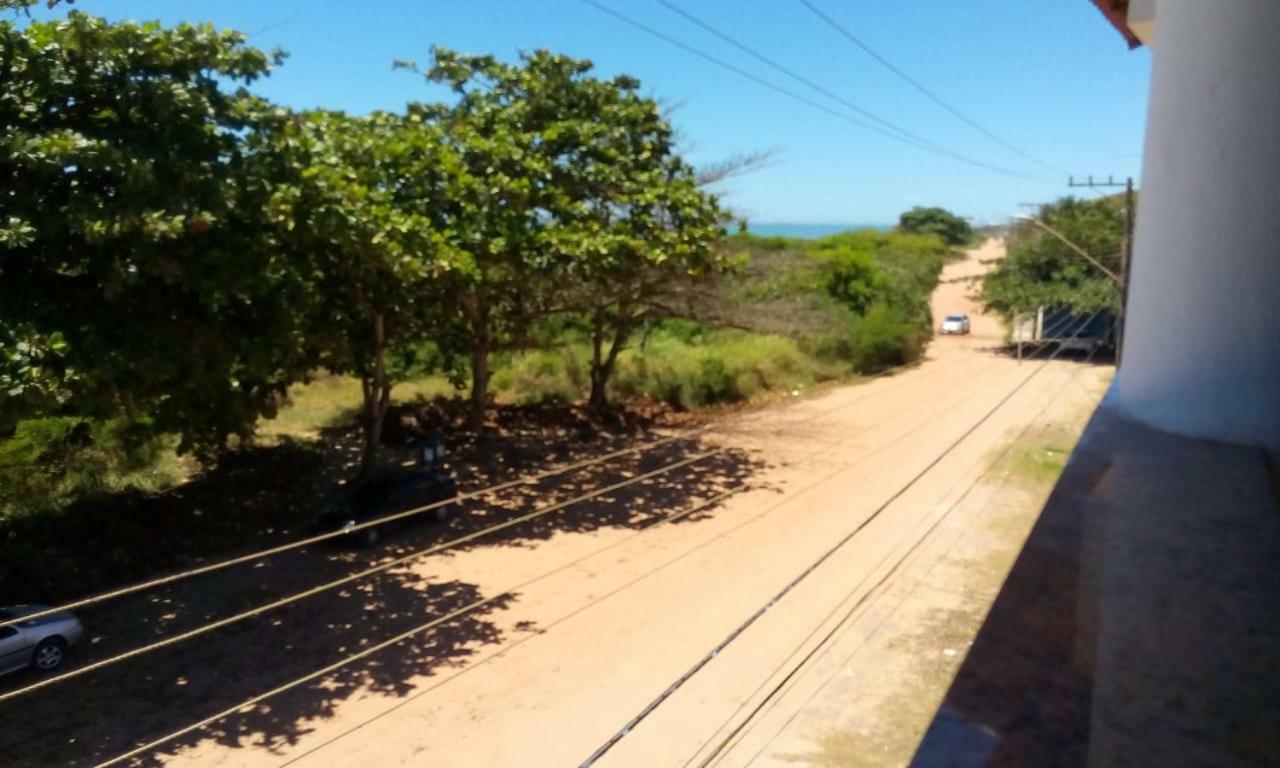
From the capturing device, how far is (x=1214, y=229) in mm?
2912

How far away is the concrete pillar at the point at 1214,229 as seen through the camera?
110 inches

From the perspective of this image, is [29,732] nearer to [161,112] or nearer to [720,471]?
[161,112]

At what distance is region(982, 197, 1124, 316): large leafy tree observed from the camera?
101ft

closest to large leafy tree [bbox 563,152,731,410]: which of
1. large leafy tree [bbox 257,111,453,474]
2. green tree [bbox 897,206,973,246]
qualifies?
large leafy tree [bbox 257,111,453,474]

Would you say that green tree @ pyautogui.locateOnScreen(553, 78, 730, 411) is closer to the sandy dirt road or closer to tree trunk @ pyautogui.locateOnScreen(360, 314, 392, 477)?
tree trunk @ pyautogui.locateOnScreen(360, 314, 392, 477)

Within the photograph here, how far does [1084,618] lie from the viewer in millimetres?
1541

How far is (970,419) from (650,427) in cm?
771

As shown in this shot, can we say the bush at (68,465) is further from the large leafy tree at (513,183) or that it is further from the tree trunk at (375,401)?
the large leafy tree at (513,183)

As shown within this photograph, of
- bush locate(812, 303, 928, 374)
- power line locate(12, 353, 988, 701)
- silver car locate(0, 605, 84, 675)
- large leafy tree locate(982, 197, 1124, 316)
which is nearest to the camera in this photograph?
power line locate(12, 353, 988, 701)

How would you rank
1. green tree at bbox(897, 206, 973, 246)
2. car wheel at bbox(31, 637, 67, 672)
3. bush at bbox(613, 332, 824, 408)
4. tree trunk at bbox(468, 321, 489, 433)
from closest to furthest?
car wheel at bbox(31, 637, 67, 672)
tree trunk at bbox(468, 321, 489, 433)
bush at bbox(613, 332, 824, 408)
green tree at bbox(897, 206, 973, 246)

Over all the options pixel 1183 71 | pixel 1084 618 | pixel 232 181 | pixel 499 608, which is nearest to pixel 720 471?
pixel 499 608

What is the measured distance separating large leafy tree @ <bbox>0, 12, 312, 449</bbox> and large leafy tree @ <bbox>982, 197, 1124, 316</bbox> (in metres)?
29.1

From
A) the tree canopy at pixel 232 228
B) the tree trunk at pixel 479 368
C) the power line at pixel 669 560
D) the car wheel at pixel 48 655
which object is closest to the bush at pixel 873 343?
the power line at pixel 669 560

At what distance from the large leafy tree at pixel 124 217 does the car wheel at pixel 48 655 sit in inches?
105
